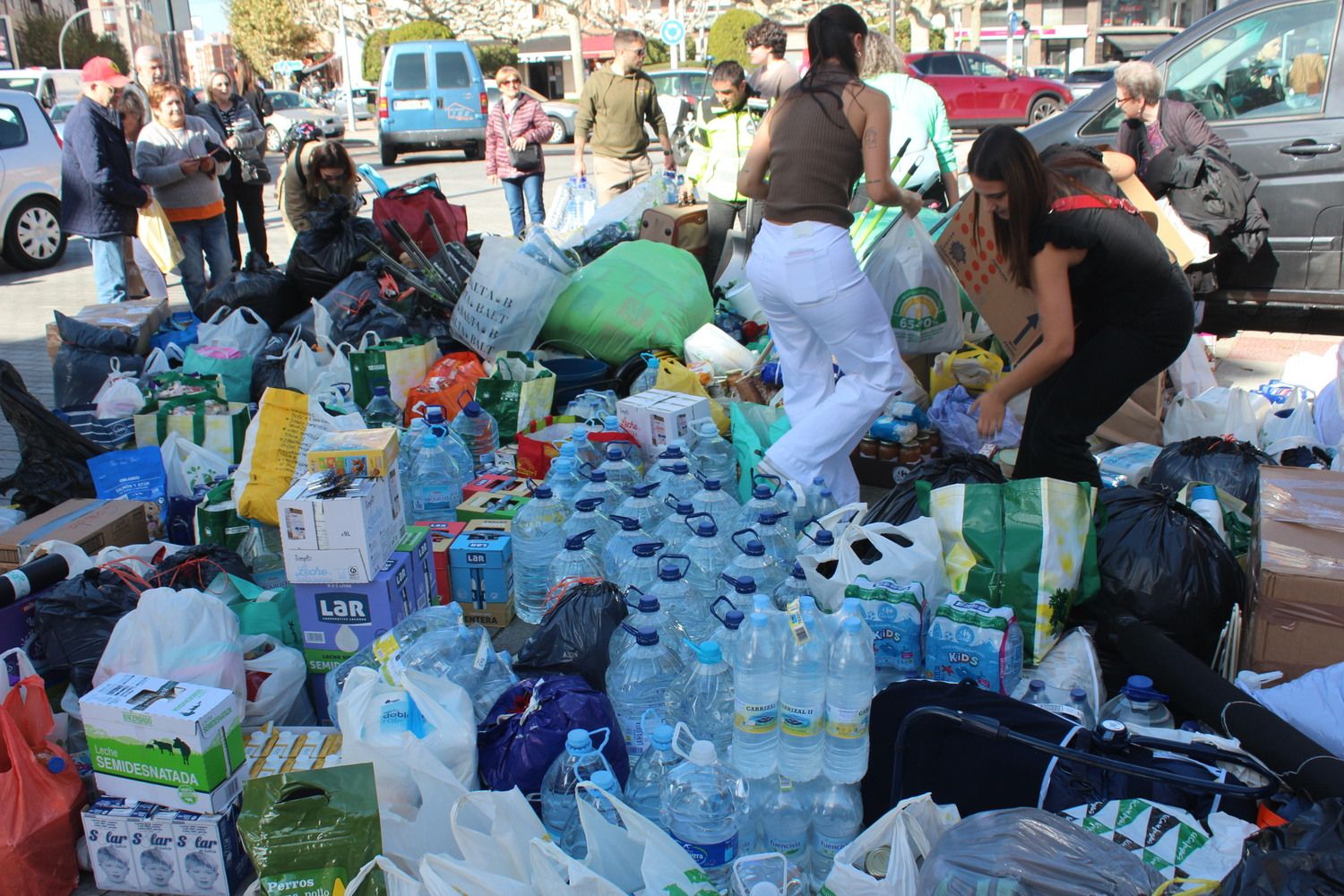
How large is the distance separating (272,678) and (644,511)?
1445 millimetres

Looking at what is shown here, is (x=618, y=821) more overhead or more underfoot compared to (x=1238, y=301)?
more underfoot

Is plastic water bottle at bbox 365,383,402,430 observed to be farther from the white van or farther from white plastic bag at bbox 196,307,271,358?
the white van

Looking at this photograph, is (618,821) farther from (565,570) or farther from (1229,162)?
(1229,162)

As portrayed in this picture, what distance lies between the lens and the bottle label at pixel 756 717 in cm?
262

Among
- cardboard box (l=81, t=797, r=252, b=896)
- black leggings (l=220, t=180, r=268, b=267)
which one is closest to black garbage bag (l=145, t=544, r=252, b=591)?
cardboard box (l=81, t=797, r=252, b=896)

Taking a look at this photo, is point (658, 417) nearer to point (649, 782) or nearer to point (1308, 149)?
point (649, 782)

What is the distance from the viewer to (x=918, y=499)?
3.61 meters

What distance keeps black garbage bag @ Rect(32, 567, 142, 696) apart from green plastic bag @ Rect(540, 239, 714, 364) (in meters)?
3.23

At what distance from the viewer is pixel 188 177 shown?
7594 millimetres

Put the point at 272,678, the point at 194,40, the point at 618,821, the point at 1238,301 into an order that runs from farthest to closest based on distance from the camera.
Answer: the point at 194,40 < the point at 1238,301 < the point at 272,678 < the point at 618,821

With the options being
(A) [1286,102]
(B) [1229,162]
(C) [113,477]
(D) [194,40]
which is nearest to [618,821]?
(C) [113,477]

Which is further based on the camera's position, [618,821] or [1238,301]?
[1238,301]

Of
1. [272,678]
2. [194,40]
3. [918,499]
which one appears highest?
[194,40]

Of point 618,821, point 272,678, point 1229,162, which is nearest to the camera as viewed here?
point 618,821
